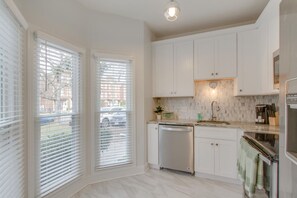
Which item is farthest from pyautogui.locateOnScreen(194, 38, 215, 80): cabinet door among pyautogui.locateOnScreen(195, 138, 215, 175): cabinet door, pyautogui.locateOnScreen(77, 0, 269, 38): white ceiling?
pyautogui.locateOnScreen(195, 138, 215, 175): cabinet door

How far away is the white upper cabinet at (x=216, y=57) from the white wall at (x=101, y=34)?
0.95 metres

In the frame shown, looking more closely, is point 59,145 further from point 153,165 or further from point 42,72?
point 153,165

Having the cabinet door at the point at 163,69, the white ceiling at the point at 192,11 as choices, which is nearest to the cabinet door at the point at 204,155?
the cabinet door at the point at 163,69

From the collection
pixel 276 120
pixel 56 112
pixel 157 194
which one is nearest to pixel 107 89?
pixel 56 112

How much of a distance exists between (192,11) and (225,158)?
2378 millimetres

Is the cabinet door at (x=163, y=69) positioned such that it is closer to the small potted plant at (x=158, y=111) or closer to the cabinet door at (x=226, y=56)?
the small potted plant at (x=158, y=111)

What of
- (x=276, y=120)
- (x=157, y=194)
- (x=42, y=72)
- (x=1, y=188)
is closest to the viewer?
(x=1, y=188)

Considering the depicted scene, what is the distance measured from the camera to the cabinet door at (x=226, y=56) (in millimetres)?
2885

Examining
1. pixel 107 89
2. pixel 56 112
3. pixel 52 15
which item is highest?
pixel 52 15

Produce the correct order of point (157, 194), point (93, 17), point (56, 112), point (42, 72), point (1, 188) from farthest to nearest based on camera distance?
point (93, 17) < point (157, 194) < point (56, 112) < point (42, 72) < point (1, 188)

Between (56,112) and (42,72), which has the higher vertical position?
(42,72)

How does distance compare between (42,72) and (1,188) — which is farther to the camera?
(42,72)

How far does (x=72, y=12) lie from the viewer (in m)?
2.45

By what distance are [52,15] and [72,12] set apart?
37 centimetres
